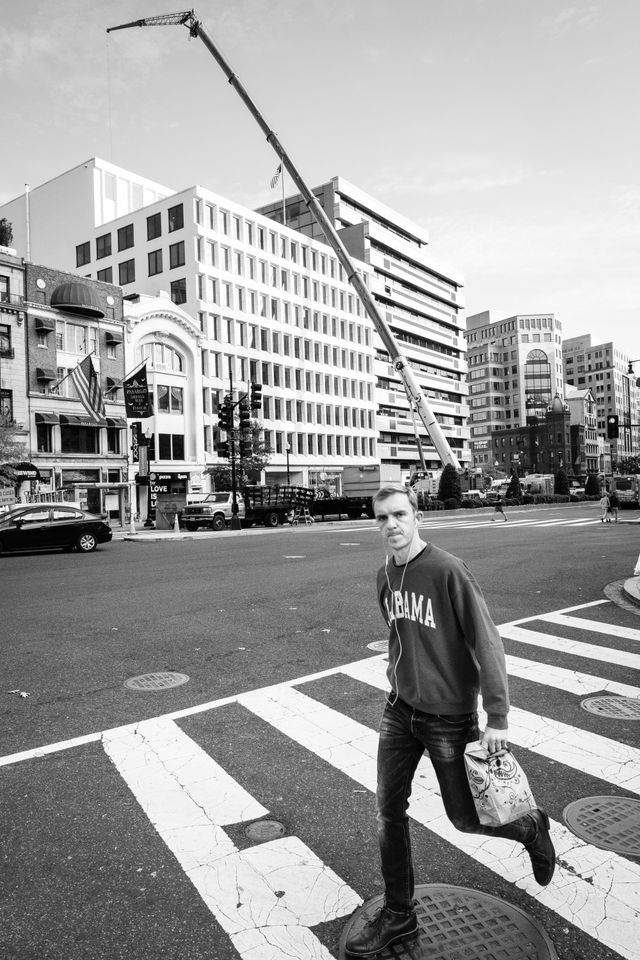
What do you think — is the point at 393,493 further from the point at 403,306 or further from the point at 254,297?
the point at 403,306

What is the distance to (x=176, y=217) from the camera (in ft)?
185

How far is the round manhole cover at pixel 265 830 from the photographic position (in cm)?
376

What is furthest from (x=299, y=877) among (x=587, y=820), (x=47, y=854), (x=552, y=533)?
(x=552, y=533)

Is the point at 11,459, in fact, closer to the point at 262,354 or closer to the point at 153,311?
the point at 153,311

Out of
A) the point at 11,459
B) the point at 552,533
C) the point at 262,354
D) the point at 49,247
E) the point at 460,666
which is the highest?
the point at 49,247

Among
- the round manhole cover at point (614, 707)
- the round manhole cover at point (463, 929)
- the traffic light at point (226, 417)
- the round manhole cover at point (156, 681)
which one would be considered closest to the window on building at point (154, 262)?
the traffic light at point (226, 417)

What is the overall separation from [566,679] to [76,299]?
1622 inches

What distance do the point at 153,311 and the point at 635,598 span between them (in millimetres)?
43496

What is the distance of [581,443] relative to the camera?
461 ft

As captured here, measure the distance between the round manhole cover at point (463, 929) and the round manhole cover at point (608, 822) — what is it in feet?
2.93

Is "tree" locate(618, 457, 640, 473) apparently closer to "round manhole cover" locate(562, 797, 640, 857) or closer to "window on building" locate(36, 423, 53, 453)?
"window on building" locate(36, 423, 53, 453)

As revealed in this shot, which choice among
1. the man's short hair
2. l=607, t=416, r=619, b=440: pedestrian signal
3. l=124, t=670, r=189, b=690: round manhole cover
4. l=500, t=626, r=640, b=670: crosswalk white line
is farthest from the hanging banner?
the man's short hair

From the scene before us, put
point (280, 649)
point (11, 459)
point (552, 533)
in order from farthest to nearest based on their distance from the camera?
point (11, 459) < point (552, 533) < point (280, 649)

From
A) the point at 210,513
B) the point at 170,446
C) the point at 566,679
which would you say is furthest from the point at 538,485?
the point at 566,679
